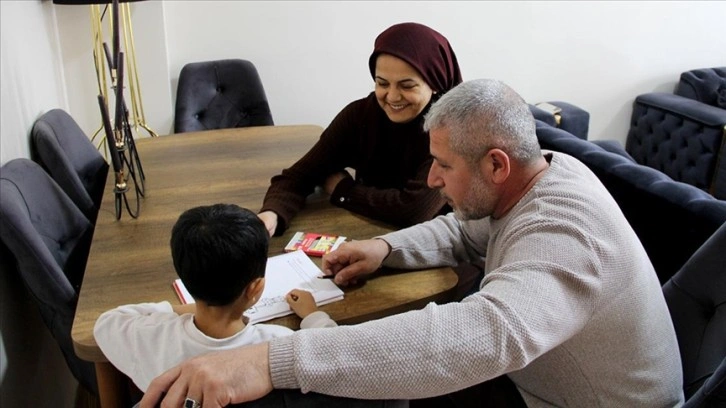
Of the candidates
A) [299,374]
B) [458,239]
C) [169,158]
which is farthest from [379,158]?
[299,374]

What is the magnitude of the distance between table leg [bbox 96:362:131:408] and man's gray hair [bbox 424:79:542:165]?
83cm

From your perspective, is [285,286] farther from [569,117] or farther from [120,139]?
[569,117]

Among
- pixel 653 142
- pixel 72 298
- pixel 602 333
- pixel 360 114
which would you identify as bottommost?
pixel 653 142

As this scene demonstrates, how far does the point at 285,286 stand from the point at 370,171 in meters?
0.68

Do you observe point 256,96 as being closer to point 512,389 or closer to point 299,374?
point 512,389

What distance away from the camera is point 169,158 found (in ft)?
7.24

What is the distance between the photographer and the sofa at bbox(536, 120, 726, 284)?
5.81 ft

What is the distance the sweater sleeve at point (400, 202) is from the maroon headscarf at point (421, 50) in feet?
0.83

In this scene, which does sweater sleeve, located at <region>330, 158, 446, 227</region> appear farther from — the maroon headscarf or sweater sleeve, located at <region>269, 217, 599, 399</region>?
sweater sleeve, located at <region>269, 217, 599, 399</region>

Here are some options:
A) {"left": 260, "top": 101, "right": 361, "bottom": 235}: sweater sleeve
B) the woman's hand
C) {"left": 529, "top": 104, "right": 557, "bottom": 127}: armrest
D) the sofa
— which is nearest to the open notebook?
{"left": 260, "top": 101, "right": 361, "bottom": 235}: sweater sleeve

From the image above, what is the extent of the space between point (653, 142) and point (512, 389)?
3162mm

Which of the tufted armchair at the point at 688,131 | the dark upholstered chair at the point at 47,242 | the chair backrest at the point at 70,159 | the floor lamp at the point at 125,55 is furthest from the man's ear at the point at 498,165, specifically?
the tufted armchair at the point at 688,131

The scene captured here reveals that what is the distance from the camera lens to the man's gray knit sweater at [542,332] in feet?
3.01

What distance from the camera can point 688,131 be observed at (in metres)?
3.72
